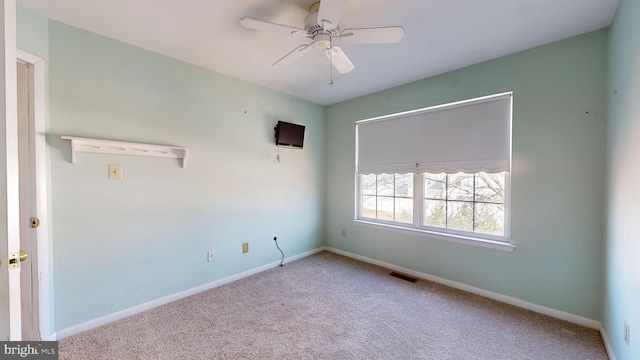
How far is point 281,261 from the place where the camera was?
3.41 metres

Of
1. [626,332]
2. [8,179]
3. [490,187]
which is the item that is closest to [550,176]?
[490,187]

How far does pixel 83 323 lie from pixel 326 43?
9.29 ft

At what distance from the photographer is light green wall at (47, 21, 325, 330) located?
192cm

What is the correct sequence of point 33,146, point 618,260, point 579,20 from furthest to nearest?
point 579,20, point 33,146, point 618,260

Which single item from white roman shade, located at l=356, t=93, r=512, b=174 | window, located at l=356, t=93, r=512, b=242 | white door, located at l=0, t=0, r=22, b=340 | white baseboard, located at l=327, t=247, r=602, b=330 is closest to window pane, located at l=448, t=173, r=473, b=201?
window, located at l=356, t=93, r=512, b=242

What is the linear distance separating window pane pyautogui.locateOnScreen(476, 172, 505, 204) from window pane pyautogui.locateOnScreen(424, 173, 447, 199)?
34cm

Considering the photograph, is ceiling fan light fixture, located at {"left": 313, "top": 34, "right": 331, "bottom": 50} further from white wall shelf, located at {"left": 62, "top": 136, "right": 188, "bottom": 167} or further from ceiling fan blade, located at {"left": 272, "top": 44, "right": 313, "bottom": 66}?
white wall shelf, located at {"left": 62, "top": 136, "right": 188, "bottom": 167}

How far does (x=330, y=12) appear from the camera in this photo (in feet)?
4.65

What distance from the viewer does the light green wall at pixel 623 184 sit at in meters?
1.36

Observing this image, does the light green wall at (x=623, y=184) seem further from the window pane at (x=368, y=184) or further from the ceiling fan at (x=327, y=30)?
the window pane at (x=368, y=184)

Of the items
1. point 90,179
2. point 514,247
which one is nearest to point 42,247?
point 90,179

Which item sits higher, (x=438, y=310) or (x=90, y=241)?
(x=90, y=241)

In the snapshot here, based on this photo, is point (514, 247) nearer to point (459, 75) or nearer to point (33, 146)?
point (459, 75)

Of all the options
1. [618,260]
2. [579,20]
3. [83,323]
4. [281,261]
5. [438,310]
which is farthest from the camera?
[281,261]
